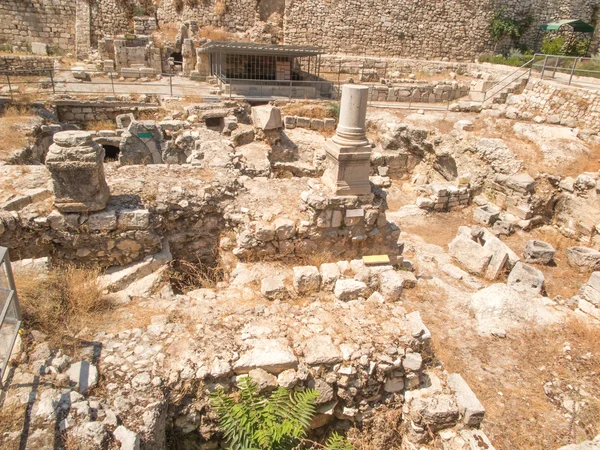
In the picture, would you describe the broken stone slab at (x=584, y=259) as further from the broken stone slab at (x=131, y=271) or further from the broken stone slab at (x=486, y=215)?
the broken stone slab at (x=131, y=271)

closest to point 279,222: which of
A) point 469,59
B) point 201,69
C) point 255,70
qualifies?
point 255,70

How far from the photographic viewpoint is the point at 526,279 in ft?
25.2

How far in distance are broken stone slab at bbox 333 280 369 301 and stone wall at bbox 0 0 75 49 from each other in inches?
1082

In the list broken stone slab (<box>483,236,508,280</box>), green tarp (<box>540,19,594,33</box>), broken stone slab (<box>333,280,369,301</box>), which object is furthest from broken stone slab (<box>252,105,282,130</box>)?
green tarp (<box>540,19,594,33</box>)

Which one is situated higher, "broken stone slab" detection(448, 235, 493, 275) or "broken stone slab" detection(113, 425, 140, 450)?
"broken stone slab" detection(113, 425, 140, 450)

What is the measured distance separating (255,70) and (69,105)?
9.18 meters

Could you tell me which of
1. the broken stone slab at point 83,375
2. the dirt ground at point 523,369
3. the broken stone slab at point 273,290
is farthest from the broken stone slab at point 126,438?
the dirt ground at point 523,369

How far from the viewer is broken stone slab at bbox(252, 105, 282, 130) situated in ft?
46.3

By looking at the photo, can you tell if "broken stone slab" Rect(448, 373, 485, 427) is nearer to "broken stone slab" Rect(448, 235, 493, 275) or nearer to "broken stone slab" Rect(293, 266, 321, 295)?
"broken stone slab" Rect(293, 266, 321, 295)

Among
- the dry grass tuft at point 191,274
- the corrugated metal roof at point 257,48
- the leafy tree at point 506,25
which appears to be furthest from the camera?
the leafy tree at point 506,25

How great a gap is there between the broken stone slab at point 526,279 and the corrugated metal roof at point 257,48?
14888mm

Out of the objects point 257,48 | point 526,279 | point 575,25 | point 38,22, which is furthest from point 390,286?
point 575,25

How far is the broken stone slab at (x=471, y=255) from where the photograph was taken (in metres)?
8.34

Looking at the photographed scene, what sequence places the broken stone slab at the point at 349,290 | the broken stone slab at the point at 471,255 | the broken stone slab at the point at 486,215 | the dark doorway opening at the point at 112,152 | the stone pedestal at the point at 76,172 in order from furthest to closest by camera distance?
the dark doorway opening at the point at 112,152
the broken stone slab at the point at 486,215
the broken stone slab at the point at 471,255
the stone pedestal at the point at 76,172
the broken stone slab at the point at 349,290
